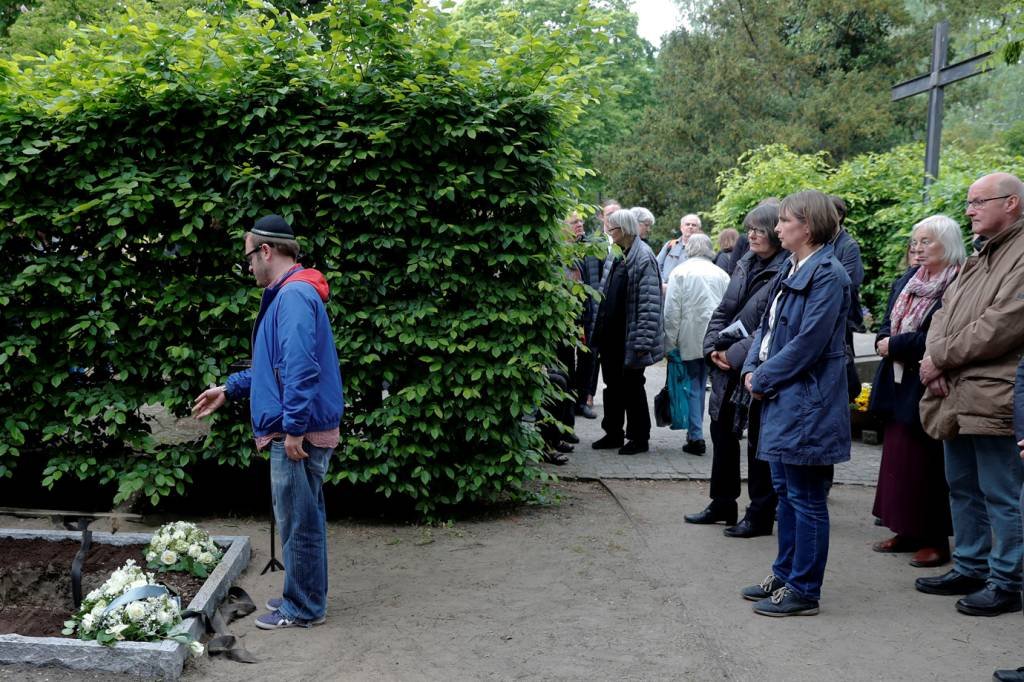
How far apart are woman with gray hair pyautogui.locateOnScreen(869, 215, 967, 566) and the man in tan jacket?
433 mm

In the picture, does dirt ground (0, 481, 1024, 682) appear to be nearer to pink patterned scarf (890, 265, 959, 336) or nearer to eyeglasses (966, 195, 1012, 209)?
pink patterned scarf (890, 265, 959, 336)

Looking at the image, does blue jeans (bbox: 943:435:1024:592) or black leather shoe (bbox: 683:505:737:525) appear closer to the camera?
blue jeans (bbox: 943:435:1024:592)

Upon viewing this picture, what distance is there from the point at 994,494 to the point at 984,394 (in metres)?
0.56

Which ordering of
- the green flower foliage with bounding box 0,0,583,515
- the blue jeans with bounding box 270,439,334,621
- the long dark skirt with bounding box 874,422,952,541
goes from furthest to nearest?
1. the green flower foliage with bounding box 0,0,583,515
2. the long dark skirt with bounding box 874,422,952,541
3. the blue jeans with bounding box 270,439,334,621

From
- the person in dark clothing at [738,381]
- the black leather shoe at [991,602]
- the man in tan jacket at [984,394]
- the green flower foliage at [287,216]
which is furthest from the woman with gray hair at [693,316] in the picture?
the black leather shoe at [991,602]

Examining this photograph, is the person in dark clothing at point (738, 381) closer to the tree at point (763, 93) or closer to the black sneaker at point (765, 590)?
the black sneaker at point (765, 590)

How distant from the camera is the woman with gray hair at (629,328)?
8523 mm

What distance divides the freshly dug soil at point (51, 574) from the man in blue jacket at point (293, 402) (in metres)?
0.73

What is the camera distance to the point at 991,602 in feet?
16.2

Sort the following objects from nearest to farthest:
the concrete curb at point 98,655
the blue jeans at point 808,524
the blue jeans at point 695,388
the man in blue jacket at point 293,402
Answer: the concrete curb at point 98,655, the man in blue jacket at point 293,402, the blue jeans at point 808,524, the blue jeans at point 695,388

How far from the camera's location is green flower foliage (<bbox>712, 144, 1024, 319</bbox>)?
920 cm

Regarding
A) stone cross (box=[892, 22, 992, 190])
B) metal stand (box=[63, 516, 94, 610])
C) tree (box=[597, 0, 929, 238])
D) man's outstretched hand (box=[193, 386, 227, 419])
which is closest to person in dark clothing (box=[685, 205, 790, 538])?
man's outstretched hand (box=[193, 386, 227, 419])

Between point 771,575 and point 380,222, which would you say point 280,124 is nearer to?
point 380,222

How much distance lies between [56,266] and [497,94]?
3.18 metres
